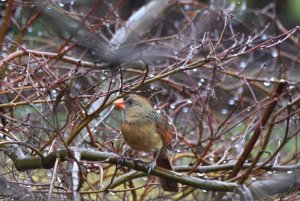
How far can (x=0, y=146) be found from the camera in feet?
10.8

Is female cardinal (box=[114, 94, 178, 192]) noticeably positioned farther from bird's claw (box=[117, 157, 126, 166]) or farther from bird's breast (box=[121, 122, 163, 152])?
bird's claw (box=[117, 157, 126, 166])

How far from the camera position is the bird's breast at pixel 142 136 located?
12.3 ft

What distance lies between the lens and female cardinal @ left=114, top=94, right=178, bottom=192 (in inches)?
149

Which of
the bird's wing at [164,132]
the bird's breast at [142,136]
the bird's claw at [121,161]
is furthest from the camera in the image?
the bird's wing at [164,132]

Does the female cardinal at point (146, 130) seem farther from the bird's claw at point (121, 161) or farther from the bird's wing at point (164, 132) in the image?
the bird's claw at point (121, 161)

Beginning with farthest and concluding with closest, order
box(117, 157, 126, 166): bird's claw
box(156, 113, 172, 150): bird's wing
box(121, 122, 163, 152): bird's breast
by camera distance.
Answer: box(156, 113, 172, 150): bird's wing → box(121, 122, 163, 152): bird's breast → box(117, 157, 126, 166): bird's claw

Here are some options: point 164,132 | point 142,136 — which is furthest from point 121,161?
point 164,132

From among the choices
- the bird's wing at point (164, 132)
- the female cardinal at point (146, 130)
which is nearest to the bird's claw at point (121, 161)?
the female cardinal at point (146, 130)

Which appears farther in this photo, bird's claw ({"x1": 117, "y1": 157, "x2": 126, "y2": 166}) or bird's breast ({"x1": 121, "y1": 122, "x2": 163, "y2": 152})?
bird's breast ({"x1": 121, "y1": 122, "x2": 163, "y2": 152})

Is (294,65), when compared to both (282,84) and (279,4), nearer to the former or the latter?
(279,4)

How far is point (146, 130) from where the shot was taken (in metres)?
3.85

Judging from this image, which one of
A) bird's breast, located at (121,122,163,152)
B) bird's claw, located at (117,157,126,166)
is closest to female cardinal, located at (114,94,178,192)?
bird's breast, located at (121,122,163,152)

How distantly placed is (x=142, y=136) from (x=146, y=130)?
57 millimetres

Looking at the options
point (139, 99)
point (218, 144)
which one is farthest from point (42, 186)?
point (218, 144)
